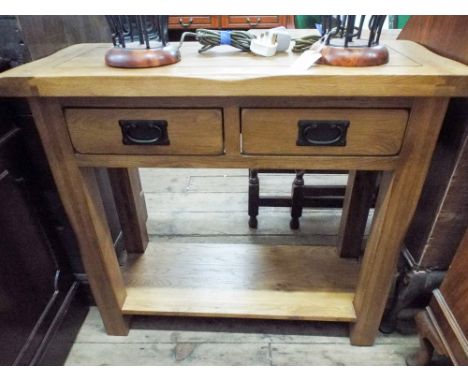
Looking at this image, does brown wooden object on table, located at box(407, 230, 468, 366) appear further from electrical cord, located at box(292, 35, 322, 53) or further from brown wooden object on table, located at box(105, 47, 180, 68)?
brown wooden object on table, located at box(105, 47, 180, 68)

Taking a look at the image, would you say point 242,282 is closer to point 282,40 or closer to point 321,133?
point 321,133

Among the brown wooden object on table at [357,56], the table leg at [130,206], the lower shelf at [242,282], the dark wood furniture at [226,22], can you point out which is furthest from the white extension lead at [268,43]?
the dark wood furniture at [226,22]

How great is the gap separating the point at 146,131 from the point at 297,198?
2.75ft

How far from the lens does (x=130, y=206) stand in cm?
113

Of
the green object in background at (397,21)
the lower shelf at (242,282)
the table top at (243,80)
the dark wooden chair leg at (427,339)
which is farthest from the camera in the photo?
the green object in background at (397,21)

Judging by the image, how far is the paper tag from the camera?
623 millimetres

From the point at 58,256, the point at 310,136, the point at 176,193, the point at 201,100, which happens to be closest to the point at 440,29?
the point at 310,136

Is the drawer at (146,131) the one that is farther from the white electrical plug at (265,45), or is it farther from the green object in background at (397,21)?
the green object in background at (397,21)

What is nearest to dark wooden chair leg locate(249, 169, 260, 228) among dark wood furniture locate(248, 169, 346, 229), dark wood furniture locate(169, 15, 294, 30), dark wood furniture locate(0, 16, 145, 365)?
dark wood furniture locate(248, 169, 346, 229)

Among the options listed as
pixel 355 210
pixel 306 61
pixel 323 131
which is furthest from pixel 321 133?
pixel 355 210

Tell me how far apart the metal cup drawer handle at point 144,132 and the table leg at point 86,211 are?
123 millimetres

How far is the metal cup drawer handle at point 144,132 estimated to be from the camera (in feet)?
2.17
